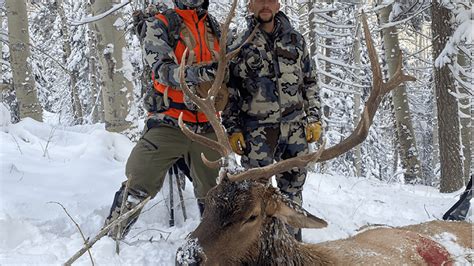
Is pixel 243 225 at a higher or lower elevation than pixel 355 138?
lower

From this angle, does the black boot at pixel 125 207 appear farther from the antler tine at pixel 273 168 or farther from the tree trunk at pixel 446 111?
the tree trunk at pixel 446 111

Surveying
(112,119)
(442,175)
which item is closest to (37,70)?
(112,119)

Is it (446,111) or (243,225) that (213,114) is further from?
(446,111)

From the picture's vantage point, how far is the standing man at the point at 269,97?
423 centimetres

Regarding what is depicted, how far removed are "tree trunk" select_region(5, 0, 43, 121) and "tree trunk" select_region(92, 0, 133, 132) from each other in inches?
96.8

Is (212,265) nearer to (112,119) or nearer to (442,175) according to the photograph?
(112,119)

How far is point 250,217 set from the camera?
287 cm

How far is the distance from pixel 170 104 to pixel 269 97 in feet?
3.00

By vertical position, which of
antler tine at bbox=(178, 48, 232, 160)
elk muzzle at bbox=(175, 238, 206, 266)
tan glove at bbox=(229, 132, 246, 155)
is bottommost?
elk muzzle at bbox=(175, 238, 206, 266)

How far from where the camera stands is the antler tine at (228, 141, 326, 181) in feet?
9.63

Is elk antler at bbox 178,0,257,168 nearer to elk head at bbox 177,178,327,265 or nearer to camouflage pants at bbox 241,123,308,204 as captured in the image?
elk head at bbox 177,178,327,265

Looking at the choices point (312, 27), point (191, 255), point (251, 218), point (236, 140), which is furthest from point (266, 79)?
point (312, 27)

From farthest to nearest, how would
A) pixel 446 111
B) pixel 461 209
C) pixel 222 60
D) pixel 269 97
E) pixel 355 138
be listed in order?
pixel 446 111 → pixel 461 209 → pixel 269 97 → pixel 222 60 → pixel 355 138

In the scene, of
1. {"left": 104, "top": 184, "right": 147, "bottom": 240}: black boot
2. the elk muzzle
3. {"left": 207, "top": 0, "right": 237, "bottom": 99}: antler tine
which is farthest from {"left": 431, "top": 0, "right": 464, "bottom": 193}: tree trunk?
the elk muzzle
